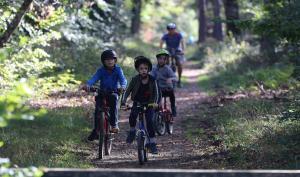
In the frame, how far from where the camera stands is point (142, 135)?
1037 cm

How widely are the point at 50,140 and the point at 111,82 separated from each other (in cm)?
165

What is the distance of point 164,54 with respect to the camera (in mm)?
13391

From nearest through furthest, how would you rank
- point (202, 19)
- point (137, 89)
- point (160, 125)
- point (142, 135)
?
point (142, 135), point (137, 89), point (160, 125), point (202, 19)

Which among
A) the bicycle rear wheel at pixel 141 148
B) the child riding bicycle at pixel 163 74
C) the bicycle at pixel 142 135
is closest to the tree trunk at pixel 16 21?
the bicycle at pixel 142 135

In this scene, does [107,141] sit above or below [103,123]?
below

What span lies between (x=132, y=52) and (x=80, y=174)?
21927mm

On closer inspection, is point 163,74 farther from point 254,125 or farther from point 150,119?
point 150,119

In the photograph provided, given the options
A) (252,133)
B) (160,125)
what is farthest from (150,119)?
(160,125)

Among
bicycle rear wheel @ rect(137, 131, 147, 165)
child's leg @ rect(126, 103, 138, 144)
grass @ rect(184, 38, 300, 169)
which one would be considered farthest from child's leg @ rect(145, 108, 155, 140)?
grass @ rect(184, 38, 300, 169)

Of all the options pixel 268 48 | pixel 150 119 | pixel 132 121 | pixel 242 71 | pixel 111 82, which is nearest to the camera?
pixel 150 119

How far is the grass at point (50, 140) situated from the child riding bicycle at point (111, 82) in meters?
0.69

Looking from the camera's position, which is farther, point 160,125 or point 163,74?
point 163,74

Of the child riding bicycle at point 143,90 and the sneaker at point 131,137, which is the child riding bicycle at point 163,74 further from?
the sneaker at point 131,137

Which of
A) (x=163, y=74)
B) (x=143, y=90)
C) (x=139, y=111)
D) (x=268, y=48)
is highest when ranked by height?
(x=268, y=48)
